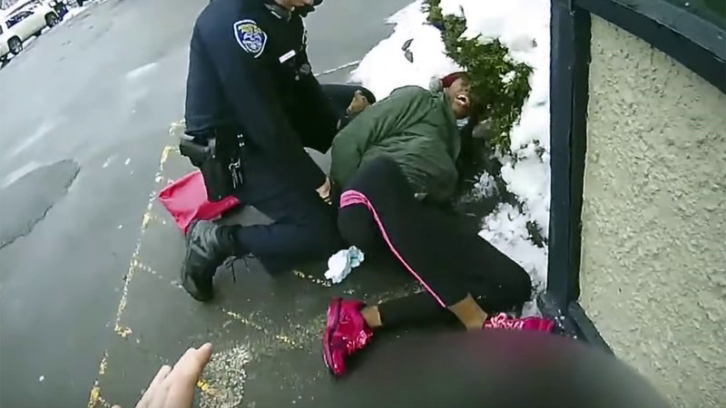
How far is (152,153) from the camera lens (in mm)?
4258

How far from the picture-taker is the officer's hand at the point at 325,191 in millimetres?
3033

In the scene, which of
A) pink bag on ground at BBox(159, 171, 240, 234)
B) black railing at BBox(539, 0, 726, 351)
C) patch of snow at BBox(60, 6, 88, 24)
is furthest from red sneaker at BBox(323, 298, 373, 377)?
patch of snow at BBox(60, 6, 88, 24)

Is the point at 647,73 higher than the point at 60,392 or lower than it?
higher

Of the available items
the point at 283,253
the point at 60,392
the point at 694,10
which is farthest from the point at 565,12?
the point at 60,392

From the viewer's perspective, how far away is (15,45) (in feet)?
25.0

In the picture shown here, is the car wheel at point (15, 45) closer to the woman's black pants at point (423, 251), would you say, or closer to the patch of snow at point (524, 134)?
the patch of snow at point (524, 134)

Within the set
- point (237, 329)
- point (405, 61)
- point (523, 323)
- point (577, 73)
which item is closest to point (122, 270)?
point (237, 329)

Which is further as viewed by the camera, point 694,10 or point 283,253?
point 283,253

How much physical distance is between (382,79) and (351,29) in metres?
1.30

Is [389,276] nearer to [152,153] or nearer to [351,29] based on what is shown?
[152,153]

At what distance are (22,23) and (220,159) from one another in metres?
5.68

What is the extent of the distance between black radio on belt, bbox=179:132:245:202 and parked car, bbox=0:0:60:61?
16.9ft

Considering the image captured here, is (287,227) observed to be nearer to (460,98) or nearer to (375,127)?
(375,127)

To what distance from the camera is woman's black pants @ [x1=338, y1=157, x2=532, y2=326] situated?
267 cm
